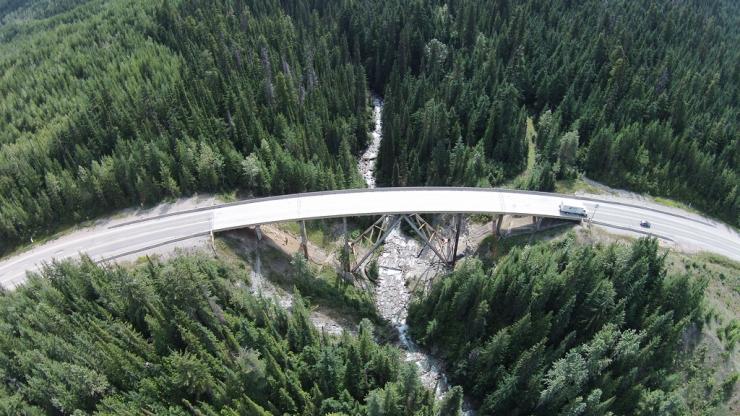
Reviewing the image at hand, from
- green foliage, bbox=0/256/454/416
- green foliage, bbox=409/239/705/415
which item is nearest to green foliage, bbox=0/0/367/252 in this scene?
green foliage, bbox=0/256/454/416

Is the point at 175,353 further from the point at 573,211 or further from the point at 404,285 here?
the point at 573,211

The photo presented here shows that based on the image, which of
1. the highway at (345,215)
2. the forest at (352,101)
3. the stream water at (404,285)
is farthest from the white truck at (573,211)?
the stream water at (404,285)

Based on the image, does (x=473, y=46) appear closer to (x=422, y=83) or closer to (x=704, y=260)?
(x=422, y=83)


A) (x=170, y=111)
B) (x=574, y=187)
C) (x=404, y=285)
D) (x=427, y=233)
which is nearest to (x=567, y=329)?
(x=404, y=285)

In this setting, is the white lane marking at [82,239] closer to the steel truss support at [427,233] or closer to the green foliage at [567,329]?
the steel truss support at [427,233]

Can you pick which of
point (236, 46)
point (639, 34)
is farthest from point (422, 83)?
point (639, 34)

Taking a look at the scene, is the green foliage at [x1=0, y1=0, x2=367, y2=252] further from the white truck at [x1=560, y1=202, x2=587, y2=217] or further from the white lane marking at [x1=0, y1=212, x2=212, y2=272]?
the white truck at [x1=560, y1=202, x2=587, y2=217]
